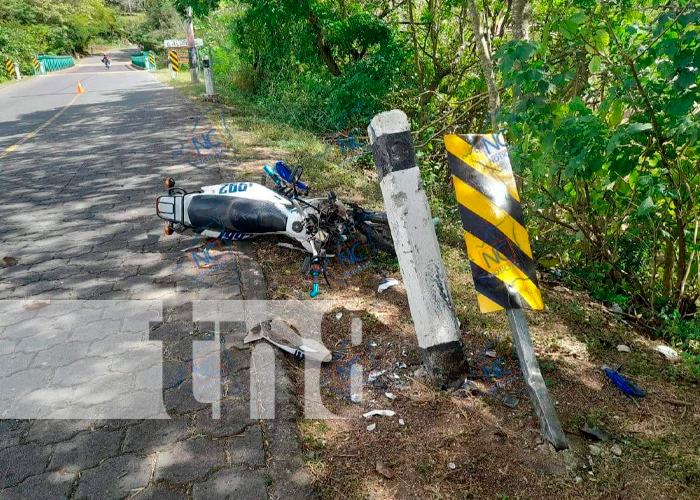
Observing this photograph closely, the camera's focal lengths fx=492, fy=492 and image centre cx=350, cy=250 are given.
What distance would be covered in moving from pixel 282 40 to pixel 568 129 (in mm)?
10273

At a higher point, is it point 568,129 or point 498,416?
point 568,129

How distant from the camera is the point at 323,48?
32.0 ft

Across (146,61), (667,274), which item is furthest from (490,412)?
(146,61)

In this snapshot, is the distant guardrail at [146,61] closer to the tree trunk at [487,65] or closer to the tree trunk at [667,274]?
the tree trunk at [487,65]

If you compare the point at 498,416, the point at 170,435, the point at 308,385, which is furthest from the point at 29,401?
the point at 498,416

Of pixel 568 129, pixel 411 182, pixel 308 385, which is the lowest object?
pixel 308 385

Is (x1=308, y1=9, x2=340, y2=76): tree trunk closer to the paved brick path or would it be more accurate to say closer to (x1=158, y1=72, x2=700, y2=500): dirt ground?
the paved brick path

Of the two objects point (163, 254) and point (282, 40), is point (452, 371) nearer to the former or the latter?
point (163, 254)

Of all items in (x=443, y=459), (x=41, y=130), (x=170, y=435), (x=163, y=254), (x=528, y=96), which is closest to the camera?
(x=443, y=459)

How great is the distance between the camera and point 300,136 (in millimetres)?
9625

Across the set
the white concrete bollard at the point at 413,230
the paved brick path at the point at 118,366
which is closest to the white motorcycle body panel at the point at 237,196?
the paved brick path at the point at 118,366

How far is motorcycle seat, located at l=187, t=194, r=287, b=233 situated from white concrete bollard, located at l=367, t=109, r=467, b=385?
6.07 ft

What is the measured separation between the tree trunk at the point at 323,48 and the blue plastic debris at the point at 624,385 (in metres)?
8.35

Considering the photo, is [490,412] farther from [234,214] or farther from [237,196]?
[237,196]
